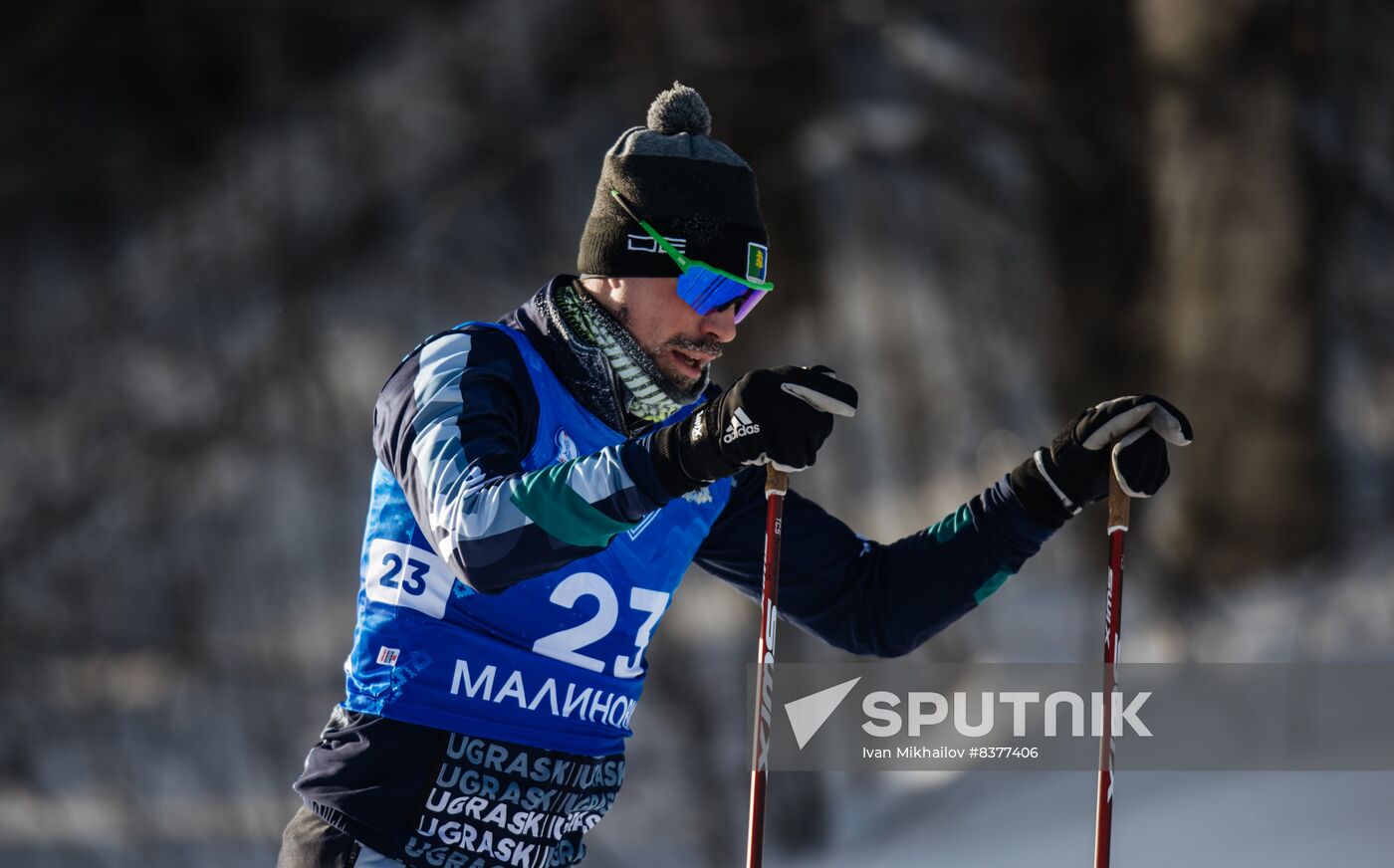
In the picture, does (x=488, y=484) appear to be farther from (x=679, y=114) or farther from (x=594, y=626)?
(x=679, y=114)

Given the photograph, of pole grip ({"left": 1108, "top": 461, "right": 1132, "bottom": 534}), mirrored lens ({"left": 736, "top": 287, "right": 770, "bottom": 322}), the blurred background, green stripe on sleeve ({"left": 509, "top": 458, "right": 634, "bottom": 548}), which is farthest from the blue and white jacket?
the blurred background

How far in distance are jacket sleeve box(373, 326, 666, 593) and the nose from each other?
39 centimetres

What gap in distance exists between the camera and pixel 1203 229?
5.39 m

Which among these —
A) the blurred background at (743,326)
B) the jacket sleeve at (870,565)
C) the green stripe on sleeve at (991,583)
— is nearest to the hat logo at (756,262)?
the jacket sleeve at (870,565)

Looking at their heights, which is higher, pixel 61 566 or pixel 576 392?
pixel 61 566

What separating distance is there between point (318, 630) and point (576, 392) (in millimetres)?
4442

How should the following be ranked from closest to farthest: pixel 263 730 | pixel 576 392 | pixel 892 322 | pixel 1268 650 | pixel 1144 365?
pixel 576 392, pixel 1268 650, pixel 1144 365, pixel 892 322, pixel 263 730

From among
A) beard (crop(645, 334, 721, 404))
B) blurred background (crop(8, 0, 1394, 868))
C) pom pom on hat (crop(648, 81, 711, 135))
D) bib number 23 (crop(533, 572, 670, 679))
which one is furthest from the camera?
blurred background (crop(8, 0, 1394, 868))

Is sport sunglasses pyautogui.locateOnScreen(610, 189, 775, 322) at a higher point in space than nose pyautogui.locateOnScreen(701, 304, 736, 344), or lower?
higher

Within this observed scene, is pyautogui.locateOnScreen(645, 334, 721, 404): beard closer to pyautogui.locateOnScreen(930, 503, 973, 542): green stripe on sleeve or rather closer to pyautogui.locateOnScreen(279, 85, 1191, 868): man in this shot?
pyautogui.locateOnScreen(279, 85, 1191, 868): man

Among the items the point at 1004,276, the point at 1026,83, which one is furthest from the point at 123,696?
the point at 1026,83

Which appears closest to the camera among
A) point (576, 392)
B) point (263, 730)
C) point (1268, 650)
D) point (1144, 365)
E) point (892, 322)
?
point (576, 392)

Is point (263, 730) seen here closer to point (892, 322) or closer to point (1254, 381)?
point (892, 322)

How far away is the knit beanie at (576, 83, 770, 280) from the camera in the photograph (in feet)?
7.66
